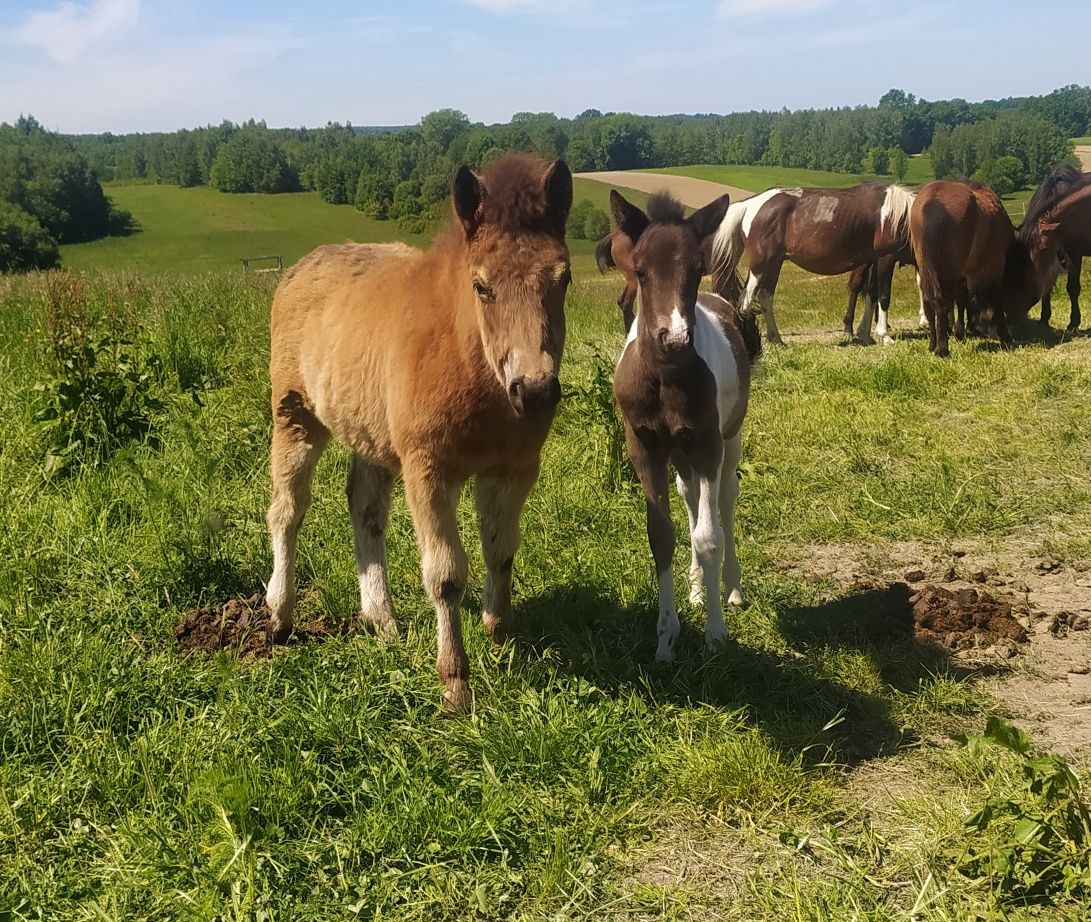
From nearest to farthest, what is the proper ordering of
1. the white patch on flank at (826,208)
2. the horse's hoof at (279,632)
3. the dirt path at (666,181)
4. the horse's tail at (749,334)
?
the horse's hoof at (279,632)
the horse's tail at (749,334)
the white patch on flank at (826,208)
the dirt path at (666,181)

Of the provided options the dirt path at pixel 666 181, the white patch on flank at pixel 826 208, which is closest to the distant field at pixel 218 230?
the dirt path at pixel 666 181

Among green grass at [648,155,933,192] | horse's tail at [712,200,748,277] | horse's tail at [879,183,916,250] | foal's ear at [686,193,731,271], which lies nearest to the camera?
foal's ear at [686,193,731,271]

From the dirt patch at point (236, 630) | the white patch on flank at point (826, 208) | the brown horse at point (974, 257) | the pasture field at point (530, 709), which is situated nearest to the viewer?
the pasture field at point (530, 709)

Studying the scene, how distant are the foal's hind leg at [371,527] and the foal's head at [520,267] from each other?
162cm

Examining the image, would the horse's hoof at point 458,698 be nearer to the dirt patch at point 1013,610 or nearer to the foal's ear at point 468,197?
the foal's ear at point 468,197

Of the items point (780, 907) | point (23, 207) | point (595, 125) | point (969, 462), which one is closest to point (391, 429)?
point (780, 907)

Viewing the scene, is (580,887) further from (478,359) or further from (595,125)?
(595,125)

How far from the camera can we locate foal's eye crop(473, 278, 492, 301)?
312cm

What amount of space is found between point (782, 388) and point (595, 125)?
171 feet

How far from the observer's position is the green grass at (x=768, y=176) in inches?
1823

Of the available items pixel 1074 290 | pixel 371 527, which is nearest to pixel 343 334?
pixel 371 527

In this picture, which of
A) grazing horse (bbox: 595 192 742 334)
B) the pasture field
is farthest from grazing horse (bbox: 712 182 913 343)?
the pasture field

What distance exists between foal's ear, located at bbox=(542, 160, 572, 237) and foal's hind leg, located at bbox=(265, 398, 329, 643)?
1968 millimetres

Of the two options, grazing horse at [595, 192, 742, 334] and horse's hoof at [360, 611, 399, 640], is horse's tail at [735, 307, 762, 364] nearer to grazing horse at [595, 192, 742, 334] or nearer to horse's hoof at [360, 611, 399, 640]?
grazing horse at [595, 192, 742, 334]
